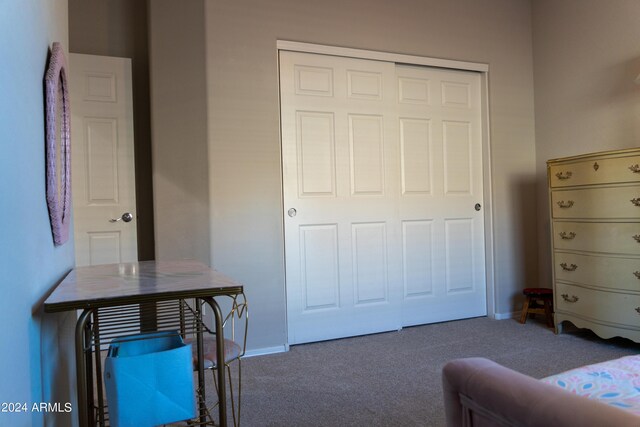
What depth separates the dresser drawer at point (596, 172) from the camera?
284 cm

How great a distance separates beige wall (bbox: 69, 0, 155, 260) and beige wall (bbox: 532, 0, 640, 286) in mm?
3302

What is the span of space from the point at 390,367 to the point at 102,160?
236 cm

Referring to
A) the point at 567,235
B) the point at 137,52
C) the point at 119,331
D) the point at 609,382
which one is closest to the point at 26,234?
the point at 119,331

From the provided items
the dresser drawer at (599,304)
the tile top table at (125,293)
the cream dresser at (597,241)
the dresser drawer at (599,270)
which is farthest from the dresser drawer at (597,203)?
the tile top table at (125,293)

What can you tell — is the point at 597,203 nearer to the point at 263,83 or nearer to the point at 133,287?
the point at 263,83

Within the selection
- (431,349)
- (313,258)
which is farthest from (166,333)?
(431,349)

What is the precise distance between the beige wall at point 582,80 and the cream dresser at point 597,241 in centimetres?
60

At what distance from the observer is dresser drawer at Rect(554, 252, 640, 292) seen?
288 centimetres

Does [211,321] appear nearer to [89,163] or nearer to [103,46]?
[89,163]

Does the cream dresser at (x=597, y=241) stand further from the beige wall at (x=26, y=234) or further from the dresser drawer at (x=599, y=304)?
the beige wall at (x=26, y=234)

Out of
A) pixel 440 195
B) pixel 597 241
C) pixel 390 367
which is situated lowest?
pixel 390 367

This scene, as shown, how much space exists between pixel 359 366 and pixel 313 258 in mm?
878

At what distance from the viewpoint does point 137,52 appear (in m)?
3.39

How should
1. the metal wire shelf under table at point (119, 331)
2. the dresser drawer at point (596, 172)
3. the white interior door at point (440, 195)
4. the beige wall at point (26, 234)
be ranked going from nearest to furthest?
the beige wall at point (26, 234) → the metal wire shelf under table at point (119, 331) → the dresser drawer at point (596, 172) → the white interior door at point (440, 195)
